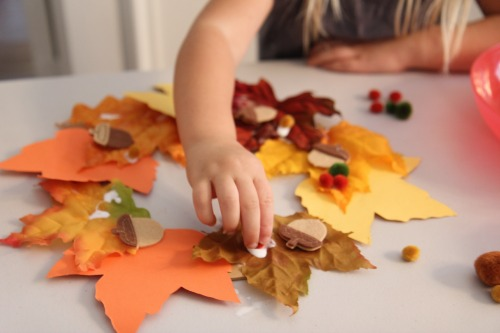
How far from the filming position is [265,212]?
1.38ft

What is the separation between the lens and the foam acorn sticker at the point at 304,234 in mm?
430

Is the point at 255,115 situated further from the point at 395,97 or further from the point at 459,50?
the point at 459,50

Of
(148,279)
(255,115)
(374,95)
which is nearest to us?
(148,279)

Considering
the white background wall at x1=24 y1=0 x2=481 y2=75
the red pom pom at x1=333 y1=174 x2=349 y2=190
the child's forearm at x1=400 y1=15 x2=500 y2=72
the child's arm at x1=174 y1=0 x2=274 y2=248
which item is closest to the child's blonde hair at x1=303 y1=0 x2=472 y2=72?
the child's forearm at x1=400 y1=15 x2=500 y2=72

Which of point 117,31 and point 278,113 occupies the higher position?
point 278,113

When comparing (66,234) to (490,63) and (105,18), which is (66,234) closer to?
(490,63)

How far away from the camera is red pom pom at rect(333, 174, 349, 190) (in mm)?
514

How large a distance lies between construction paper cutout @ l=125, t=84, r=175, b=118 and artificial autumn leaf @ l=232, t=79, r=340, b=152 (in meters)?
0.07

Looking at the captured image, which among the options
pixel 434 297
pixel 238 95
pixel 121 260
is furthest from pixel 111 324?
pixel 238 95

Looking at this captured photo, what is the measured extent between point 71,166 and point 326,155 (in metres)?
0.24

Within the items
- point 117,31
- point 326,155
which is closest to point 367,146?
point 326,155

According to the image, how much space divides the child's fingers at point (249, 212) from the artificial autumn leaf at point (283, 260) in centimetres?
1

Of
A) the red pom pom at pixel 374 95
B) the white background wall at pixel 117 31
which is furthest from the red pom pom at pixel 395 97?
the white background wall at pixel 117 31

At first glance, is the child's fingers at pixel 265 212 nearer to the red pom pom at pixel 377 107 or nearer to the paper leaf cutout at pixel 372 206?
the paper leaf cutout at pixel 372 206
